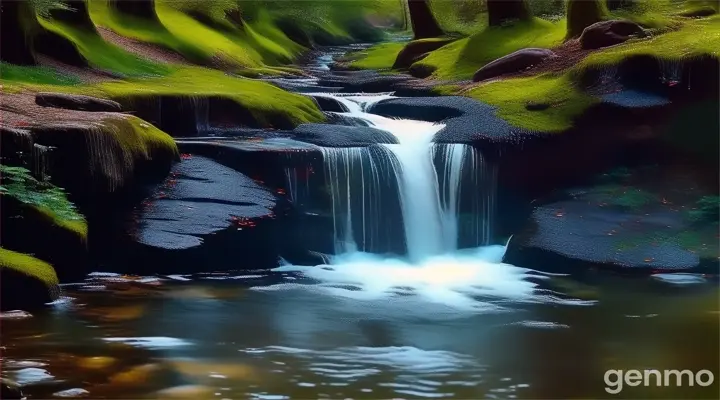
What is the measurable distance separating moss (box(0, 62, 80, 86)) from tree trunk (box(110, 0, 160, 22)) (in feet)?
40.9

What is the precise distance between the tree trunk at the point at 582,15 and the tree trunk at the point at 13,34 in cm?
1562

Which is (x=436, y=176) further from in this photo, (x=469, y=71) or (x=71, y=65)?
(x=469, y=71)

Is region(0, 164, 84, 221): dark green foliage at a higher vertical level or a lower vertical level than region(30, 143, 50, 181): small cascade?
lower

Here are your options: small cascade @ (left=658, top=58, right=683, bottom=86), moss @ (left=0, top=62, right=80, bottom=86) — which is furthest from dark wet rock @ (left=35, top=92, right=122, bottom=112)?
small cascade @ (left=658, top=58, right=683, bottom=86)

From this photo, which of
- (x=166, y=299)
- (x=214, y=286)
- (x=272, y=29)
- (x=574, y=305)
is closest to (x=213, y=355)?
(x=166, y=299)

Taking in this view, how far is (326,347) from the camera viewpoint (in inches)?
385

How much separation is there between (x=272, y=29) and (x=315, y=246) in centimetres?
3568

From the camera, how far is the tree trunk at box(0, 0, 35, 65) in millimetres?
19266

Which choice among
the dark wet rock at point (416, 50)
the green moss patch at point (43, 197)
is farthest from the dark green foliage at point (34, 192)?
the dark wet rock at point (416, 50)

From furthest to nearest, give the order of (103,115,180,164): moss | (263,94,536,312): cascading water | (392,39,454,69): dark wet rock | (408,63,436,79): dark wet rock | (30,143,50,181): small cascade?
(392,39,454,69): dark wet rock → (408,63,436,79): dark wet rock → (263,94,536,312): cascading water → (103,115,180,164): moss → (30,143,50,181): small cascade

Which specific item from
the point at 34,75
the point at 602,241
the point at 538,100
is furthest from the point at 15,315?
the point at 538,100

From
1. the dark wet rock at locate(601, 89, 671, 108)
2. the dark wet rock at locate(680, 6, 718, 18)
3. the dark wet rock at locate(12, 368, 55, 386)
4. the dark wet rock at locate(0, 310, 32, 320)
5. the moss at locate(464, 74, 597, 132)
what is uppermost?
the dark wet rock at locate(680, 6, 718, 18)

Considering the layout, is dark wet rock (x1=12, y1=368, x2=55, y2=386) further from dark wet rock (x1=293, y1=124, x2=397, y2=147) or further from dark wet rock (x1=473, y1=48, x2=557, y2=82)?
dark wet rock (x1=473, y1=48, x2=557, y2=82)

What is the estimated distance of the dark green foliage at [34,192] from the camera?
38.2 ft
